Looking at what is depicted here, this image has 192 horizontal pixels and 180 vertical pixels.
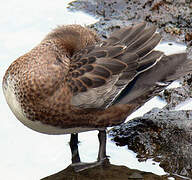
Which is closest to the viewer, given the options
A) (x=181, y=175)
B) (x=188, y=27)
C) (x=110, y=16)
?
(x=181, y=175)

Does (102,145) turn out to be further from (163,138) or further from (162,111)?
(162,111)

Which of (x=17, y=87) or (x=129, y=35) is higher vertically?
(x=129, y=35)

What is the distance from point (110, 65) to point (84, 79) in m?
0.31

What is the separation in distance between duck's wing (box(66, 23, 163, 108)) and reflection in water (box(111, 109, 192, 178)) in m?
0.74

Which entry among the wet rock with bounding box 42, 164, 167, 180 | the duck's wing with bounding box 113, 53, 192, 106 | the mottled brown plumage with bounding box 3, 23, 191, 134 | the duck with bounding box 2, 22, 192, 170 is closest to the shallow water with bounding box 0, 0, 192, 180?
the wet rock with bounding box 42, 164, 167, 180

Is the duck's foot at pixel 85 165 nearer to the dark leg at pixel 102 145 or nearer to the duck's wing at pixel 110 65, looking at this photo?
the dark leg at pixel 102 145

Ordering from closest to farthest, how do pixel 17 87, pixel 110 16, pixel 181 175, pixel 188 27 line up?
pixel 17 87, pixel 181 175, pixel 188 27, pixel 110 16

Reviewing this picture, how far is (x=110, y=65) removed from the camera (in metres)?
4.62

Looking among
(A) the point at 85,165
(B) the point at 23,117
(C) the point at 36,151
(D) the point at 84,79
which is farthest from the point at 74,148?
(D) the point at 84,79

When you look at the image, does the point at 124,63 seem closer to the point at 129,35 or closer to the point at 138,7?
the point at 129,35

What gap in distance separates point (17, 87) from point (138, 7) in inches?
141

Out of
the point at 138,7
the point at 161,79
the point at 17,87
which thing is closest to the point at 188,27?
the point at 138,7

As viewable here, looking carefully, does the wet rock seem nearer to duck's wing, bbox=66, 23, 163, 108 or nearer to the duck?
the duck

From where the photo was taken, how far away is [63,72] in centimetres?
Result: 448
